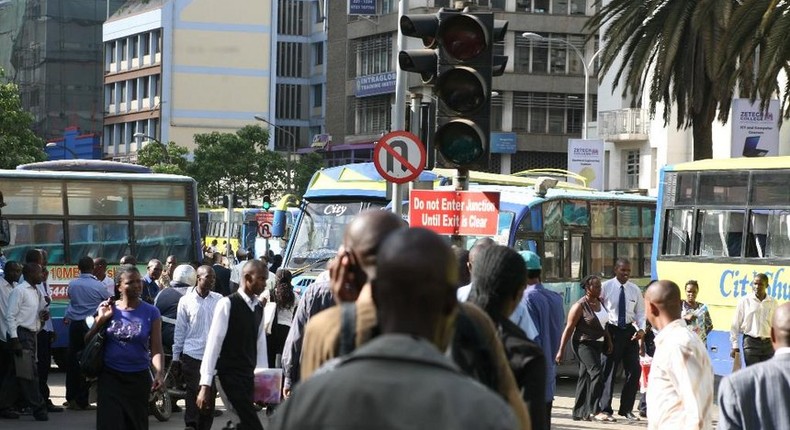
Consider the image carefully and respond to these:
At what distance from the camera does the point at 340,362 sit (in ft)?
10.5

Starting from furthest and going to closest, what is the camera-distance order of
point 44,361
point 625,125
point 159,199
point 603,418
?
point 625,125
point 159,199
point 603,418
point 44,361

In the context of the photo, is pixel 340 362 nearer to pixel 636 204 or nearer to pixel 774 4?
→ pixel 774 4

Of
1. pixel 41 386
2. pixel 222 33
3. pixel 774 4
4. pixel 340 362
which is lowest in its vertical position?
pixel 41 386

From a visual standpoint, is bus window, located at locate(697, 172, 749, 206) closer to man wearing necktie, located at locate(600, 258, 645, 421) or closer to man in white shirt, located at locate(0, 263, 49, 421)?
man wearing necktie, located at locate(600, 258, 645, 421)

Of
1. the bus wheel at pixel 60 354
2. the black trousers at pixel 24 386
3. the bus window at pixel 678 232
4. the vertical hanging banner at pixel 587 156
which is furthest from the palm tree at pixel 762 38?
the vertical hanging banner at pixel 587 156

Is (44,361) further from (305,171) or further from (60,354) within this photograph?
(305,171)

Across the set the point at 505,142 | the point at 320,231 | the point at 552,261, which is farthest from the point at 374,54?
the point at 552,261

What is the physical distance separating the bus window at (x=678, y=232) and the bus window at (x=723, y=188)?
1.21ft

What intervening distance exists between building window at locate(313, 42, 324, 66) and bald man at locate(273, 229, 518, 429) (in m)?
92.9

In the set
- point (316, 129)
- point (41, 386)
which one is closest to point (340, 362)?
point (41, 386)

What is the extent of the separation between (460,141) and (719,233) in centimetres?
1147

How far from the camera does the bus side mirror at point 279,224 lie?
2586 cm

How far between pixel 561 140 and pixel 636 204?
161 feet

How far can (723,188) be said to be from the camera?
72.4ft
